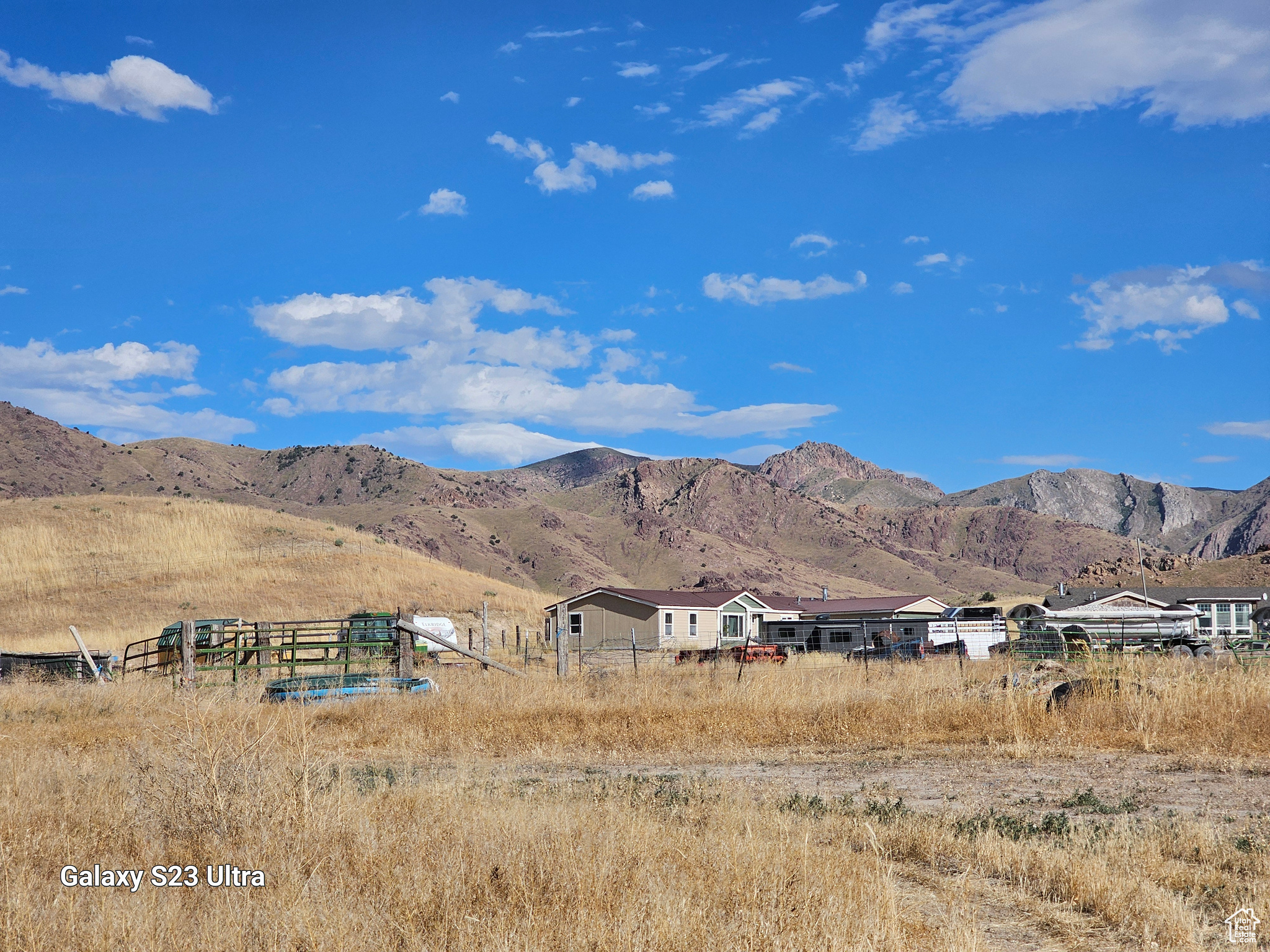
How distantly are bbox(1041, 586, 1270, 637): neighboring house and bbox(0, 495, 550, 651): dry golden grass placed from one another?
3293 cm

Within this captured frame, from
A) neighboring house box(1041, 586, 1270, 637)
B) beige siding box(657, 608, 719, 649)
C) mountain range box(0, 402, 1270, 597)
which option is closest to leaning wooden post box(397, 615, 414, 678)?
beige siding box(657, 608, 719, 649)

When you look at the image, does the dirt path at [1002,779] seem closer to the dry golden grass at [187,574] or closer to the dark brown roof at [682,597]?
the dry golden grass at [187,574]

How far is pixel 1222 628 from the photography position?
5631 cm

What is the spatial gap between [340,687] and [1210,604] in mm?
56096

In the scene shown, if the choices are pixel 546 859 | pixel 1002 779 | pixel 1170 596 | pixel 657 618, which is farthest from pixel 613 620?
pixel 546 859

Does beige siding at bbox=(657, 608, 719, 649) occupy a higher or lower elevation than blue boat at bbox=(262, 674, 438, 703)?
lower

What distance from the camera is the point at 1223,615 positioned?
57625 millimetres

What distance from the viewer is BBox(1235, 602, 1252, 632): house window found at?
188 feet

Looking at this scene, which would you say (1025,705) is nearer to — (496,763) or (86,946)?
(496,763)

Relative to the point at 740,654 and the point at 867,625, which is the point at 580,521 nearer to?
the point at 867,625

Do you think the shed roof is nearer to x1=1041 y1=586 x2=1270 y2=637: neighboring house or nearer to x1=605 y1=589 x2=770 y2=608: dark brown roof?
x1=1041 y1=586 x2=1270 y2=637: neighboring house

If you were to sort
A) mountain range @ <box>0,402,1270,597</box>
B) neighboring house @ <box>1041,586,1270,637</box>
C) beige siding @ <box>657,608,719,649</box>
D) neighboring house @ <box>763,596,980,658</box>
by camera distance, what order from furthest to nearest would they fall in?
mountain range @ <box>0,402,1270,597</box> < neighboring house @ <box>1041,586,1270,637</box> < beige siding @ <box>657,608,719,649</box> < neighboring house @ <box>763,596,980,658</box>

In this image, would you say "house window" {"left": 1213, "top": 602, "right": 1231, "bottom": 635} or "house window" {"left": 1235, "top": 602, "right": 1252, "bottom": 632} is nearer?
"house window" {"left": 1213, "top": 602, "right": 1231, "bottom": 635}

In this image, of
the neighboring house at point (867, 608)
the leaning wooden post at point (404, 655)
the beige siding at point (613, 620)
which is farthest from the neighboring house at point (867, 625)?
the leaning wooden post at point (404, 655)
